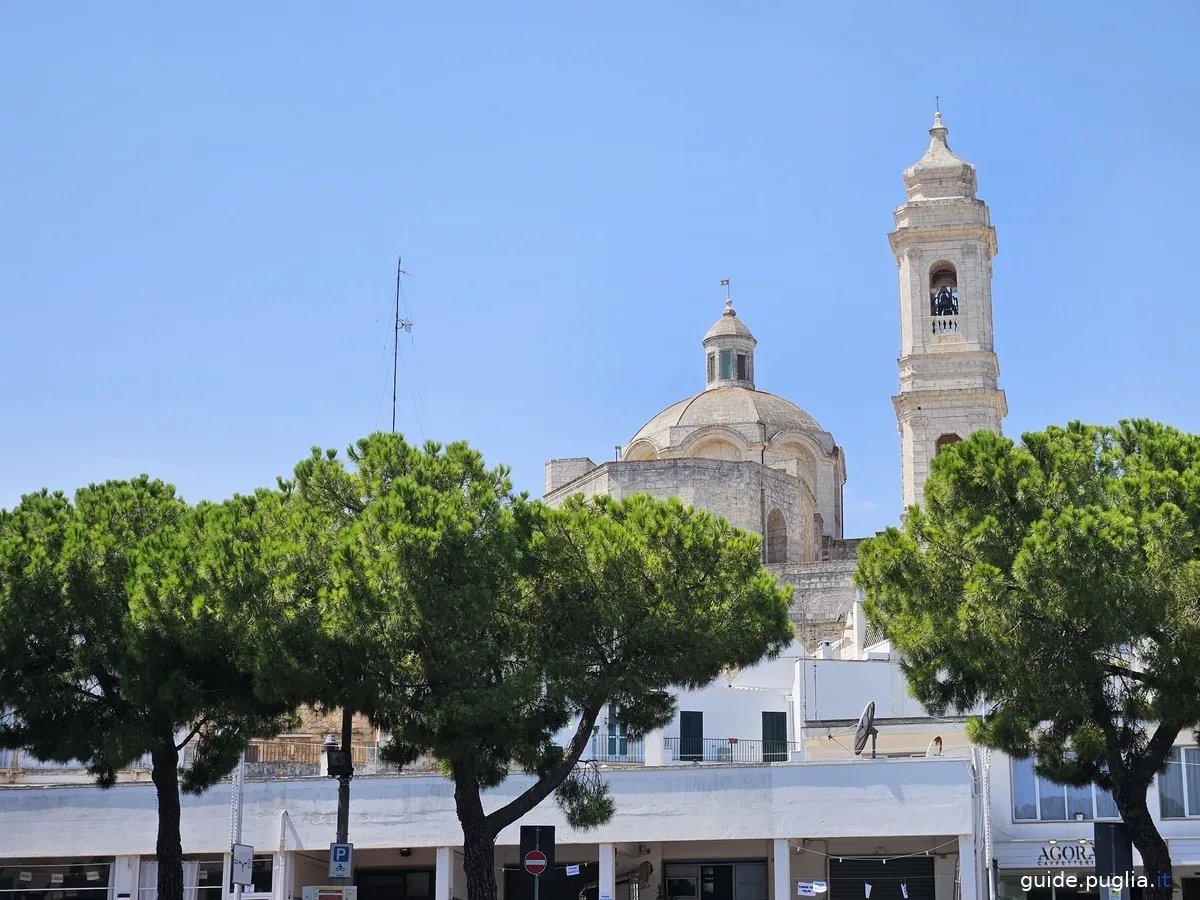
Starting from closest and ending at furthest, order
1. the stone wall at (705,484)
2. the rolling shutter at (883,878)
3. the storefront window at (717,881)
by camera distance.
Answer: the rolling shutter at (883,878) < the storefront window at (717,881) < the stone wall at (705,484)

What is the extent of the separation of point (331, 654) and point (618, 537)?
429cm

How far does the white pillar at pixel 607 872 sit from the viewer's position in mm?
30016

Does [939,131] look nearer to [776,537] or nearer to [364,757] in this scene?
[776,537]

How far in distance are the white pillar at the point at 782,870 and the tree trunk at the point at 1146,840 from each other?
8.60 meters

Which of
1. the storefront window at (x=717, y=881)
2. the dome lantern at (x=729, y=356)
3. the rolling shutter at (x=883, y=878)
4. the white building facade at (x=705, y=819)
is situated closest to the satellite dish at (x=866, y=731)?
the white building facade at (x=705, y=819)

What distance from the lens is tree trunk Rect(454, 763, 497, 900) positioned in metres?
22.9

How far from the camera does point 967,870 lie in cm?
2897

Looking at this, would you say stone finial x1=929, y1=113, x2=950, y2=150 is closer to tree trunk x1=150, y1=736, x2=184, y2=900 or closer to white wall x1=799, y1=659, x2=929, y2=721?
white wall x1=799, y1=659, x2=929, y2=721

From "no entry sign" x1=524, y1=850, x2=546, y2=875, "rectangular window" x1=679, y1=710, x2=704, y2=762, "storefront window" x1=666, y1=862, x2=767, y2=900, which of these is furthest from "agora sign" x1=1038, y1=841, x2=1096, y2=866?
"no entry sign" x1=524, y1=850, x2=546, y2=875

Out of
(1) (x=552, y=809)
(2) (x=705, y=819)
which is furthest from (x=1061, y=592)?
(1) (x=552, y=809)

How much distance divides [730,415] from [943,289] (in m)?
10.5

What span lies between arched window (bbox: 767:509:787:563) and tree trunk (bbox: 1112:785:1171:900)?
32.5m

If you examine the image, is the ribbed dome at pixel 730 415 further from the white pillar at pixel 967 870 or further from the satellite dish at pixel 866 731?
the white pillar at pixel 967 870

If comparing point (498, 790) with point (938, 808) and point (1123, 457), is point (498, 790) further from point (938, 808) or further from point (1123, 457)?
point (1123, 457)
